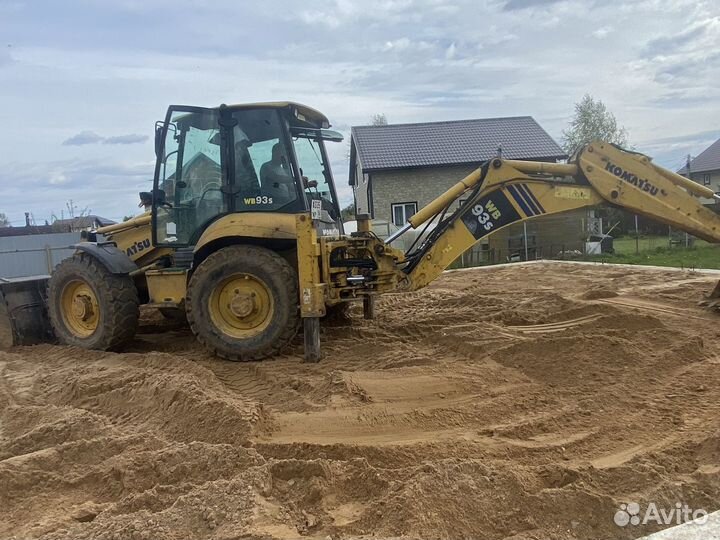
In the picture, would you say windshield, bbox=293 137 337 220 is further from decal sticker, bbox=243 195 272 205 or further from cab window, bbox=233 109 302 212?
decal sticker, bbox=243 195 272 205

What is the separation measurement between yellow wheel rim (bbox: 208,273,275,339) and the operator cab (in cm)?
84

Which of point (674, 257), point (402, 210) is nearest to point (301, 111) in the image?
point (674, 257)

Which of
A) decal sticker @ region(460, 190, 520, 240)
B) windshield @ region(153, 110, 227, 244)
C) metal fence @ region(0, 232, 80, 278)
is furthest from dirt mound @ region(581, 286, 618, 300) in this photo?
metal fence @ region(0, 232, 80, 278)

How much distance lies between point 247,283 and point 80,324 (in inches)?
96.7

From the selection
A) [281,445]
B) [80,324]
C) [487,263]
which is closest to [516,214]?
[281,445]

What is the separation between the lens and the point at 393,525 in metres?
3.08

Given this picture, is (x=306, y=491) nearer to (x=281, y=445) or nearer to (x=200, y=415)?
(x=281, y=445)

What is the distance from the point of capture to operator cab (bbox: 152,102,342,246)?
21.7ft

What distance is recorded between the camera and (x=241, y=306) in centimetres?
632

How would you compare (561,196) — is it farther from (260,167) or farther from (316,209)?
(260,167)

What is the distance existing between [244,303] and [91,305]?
2.18 meters

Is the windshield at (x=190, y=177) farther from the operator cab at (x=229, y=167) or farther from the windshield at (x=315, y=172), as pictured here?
the windshield at (x=315, y=172)

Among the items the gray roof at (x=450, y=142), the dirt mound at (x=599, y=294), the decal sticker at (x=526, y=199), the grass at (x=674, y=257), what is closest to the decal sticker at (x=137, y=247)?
the decal sticker at (x=526, y=199)

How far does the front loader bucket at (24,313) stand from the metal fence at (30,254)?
1191 cm
